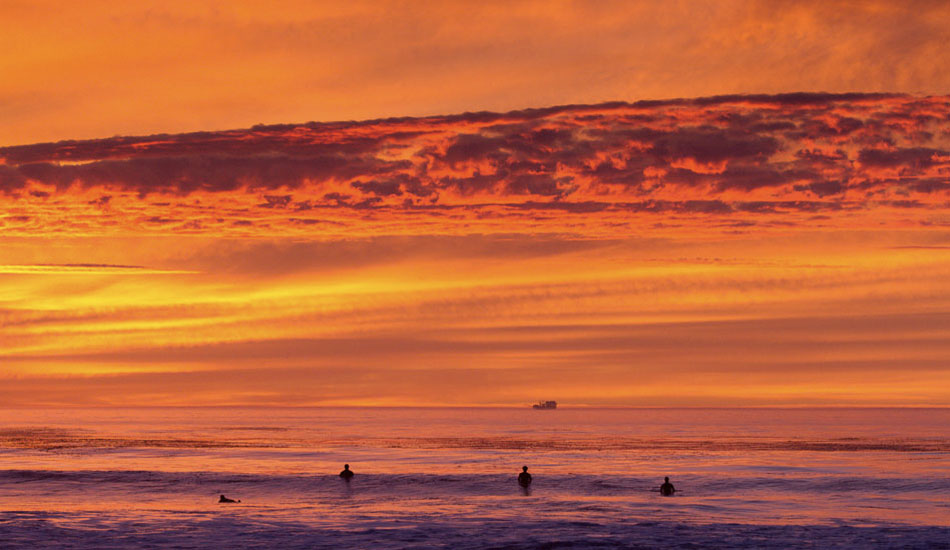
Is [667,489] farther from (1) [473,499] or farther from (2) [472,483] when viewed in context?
(2) [472,483]

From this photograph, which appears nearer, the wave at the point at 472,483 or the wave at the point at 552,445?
the wave at the point at 472,483

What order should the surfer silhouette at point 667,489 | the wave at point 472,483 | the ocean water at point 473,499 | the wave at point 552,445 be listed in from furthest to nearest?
the wave at point 552,445
the wave at point 472,483
the surfer silhouette at point 667,489
the ocean water at point 473,499

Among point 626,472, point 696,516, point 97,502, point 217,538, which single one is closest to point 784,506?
point 696,516

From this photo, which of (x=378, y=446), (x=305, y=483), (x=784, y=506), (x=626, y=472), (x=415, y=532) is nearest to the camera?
(x=415, y=532)

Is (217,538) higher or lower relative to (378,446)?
lower

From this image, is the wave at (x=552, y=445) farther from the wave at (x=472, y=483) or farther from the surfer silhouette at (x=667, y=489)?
the surfer silhouette at (x=667, y=489)

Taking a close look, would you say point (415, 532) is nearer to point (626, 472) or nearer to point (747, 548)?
point (747, 548)

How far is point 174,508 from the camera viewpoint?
54.4 meters

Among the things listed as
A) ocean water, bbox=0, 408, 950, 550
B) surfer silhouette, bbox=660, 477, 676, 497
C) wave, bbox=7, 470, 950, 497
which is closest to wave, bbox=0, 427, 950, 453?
ocean water, bbox=0, 408, 950, 550

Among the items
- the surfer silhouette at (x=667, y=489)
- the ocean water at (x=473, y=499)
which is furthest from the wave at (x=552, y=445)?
the surfer silhouette at (x=667, y=489)

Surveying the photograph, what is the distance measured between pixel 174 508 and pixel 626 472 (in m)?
34.3

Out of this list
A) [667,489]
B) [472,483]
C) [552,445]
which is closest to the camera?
[667,489]

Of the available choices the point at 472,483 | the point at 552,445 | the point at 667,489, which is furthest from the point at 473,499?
the point at 552,445

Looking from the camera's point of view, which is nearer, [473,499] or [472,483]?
[473,499]
